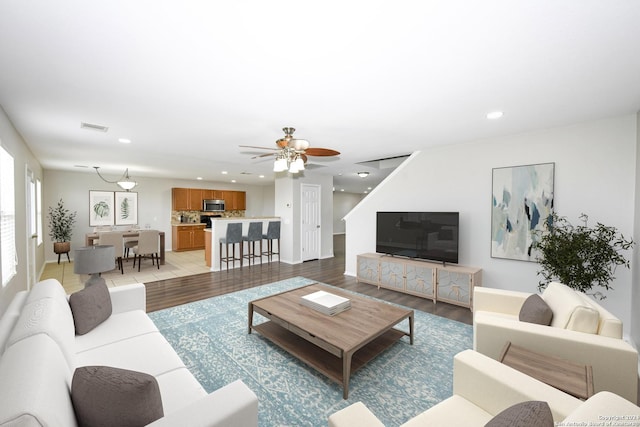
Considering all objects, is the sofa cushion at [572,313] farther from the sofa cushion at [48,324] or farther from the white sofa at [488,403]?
the sofa cushion at [48,324]

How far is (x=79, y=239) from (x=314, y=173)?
686 cm

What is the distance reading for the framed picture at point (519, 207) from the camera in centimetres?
357

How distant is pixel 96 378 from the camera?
1136 mm

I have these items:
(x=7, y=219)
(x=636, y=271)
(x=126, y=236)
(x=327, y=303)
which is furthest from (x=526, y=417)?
(x=126, y=236)

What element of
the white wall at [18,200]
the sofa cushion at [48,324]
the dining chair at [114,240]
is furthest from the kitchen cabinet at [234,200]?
the sofa cushion at [48,324]

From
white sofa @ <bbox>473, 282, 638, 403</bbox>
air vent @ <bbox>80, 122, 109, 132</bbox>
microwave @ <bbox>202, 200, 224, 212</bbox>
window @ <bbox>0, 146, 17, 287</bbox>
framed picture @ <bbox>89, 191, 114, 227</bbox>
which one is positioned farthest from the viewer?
microwave @ <bbox>202, 200, 224, 212</bbox>

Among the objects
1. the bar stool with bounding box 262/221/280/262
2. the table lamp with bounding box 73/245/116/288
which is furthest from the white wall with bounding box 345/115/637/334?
the table lamp with bounding box 73/245/116/288

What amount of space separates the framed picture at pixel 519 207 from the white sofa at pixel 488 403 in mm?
2920

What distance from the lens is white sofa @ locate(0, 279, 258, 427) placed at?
3.09ft

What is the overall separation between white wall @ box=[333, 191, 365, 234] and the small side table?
1175 centimetres

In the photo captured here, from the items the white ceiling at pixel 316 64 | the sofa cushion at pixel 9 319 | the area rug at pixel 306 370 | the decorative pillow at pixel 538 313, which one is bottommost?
the area rug at pixel 306 370

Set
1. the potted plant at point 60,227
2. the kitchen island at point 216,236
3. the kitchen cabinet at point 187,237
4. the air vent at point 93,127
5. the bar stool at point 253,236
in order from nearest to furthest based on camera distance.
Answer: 1. the air vent at point 93,127
2. the kitchen island at point 216,236
3. the bar stool at point 253,236
4. the potted plant at point 60,227
5. the kitchen cabinet at point 187,237

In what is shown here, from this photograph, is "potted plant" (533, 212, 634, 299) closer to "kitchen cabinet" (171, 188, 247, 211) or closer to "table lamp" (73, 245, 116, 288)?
"table lamp" (73, 245, 116, 288)

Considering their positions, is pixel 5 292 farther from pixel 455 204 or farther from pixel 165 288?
pixel 455 204
